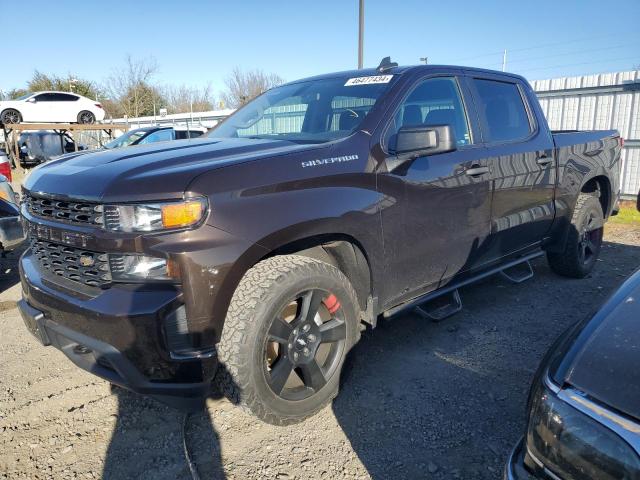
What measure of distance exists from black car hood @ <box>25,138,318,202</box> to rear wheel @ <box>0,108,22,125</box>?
Answer: 780 inches

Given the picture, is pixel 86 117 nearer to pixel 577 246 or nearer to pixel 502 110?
pixel 502 110

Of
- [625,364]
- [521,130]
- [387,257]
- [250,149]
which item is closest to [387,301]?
[387,257]

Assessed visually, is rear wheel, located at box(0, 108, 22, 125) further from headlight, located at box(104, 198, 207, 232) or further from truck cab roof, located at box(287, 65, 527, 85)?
headlight, located at box(104, 198, 207, 232)

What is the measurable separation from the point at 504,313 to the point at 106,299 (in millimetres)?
3303

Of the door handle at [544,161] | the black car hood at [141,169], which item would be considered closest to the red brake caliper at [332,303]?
the black car hood at [141,169]

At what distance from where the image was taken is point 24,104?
19406 millimetres

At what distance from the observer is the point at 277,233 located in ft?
7.66

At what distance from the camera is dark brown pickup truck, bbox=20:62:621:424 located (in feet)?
6.92

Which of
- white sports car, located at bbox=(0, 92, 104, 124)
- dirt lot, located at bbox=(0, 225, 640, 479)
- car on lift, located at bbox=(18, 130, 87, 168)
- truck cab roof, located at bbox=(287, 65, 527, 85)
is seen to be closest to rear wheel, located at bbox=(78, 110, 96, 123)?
white sports car, located at bbox=(0, 92, 104, 124)

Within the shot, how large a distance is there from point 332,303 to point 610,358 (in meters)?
1.54

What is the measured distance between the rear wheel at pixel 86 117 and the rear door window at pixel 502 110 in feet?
66.9

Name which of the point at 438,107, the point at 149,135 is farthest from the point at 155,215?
the point at 149,135

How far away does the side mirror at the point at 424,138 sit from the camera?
9.04ft

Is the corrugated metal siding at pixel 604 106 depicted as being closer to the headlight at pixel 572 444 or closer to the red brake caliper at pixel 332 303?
the red brake caliper at pixel 332 303
